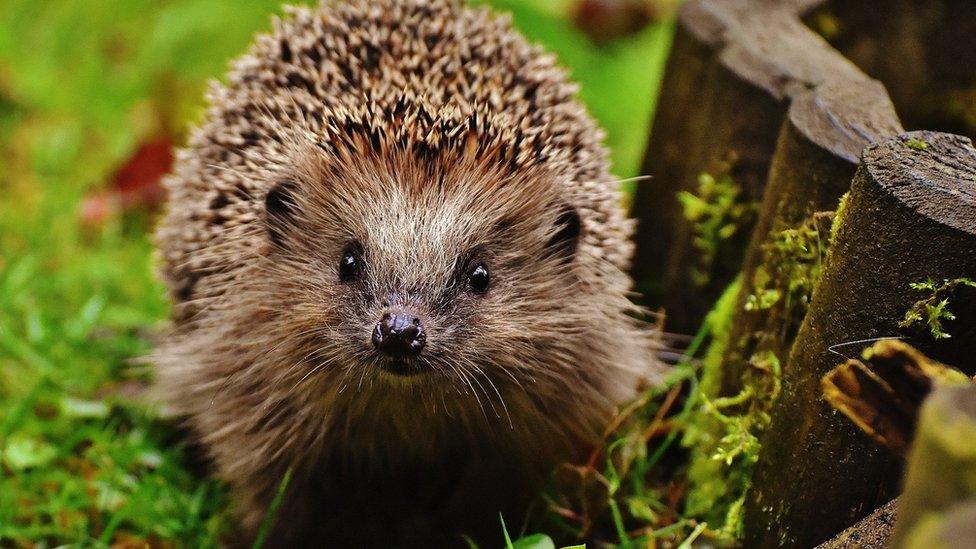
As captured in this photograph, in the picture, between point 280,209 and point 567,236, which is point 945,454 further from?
point 280,209

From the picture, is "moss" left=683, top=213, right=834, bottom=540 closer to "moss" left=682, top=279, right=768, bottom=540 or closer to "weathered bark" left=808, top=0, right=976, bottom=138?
"moss" left=682, top=279, right=768, bottom=540

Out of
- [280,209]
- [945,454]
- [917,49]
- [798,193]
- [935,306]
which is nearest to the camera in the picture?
[945,454]

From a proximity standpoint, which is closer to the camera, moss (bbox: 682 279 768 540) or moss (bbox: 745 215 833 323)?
moss (bbox: 745 215 833 323)

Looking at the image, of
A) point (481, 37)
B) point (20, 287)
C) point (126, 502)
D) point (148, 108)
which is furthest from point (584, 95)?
point (126, 502)

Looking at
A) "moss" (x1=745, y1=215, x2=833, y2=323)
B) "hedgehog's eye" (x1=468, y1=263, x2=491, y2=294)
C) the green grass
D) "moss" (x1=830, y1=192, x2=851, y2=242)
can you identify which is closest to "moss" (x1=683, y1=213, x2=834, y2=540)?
"moss" (x1=745, y1=215, x2=833, y2=323)

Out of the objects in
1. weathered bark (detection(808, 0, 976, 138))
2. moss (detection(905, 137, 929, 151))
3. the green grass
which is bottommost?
the green grass

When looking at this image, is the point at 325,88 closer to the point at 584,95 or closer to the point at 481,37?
the point at 481,37

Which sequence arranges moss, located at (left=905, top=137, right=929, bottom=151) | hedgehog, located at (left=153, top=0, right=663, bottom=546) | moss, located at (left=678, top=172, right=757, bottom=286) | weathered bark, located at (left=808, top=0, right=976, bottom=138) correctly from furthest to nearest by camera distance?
weathered bark, located at (left=808, top=0, right=976, bottom=138) < moss, located at (left=678, top=172, right=757, bottom=286) < hedgehog, located at (left=153, top=0, right=663, bottom=546) < moss, located at (left=905, top=137, right=929, bottom=151)

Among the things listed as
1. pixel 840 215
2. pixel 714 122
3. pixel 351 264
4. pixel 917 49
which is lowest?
pixel 351 264

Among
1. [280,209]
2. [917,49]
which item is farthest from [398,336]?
[917,49]
